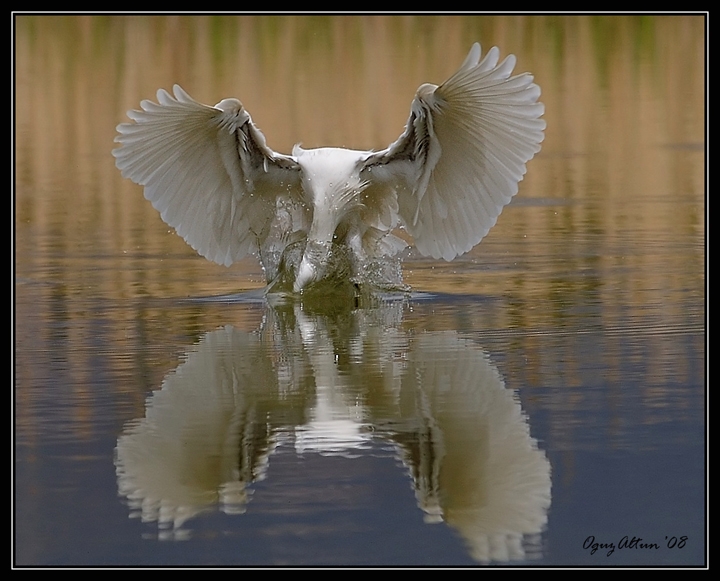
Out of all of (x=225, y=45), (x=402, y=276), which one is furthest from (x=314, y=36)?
(x=402, y=276)

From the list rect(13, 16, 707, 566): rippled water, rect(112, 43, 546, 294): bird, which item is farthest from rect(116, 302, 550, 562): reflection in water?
Result: rect(112, 43, 546, 294): bird

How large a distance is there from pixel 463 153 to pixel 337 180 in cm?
68

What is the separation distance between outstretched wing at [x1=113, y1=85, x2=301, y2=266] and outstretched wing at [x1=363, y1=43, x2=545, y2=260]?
2.05 ft

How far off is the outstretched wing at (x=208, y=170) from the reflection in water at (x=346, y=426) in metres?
1.30

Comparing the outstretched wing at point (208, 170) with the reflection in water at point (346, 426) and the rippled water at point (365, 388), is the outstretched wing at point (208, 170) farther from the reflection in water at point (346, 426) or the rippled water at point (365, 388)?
the reflection in water at point (346, 426)

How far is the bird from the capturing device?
729 cm

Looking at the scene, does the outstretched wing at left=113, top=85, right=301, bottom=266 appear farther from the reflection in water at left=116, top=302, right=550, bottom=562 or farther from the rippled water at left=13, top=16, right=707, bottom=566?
the reflection in water at left=116, top=302, right=550, bottom=562

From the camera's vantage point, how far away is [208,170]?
776cm

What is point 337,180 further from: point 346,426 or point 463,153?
point 346,426

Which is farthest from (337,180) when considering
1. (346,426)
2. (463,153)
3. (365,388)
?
(346,426)

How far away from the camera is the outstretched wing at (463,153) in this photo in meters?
7.04

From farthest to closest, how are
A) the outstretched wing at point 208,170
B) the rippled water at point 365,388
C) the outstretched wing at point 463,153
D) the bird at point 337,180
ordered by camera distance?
the outstretched wing at point 208,170 < the bird at point 337,180 < the outstretched wing at point 463,153 < the rippled water at point 365,388

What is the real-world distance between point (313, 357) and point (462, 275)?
93.4 inches

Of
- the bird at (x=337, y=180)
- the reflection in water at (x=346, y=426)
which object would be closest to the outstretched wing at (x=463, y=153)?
the bird at (x=337, y=180)
